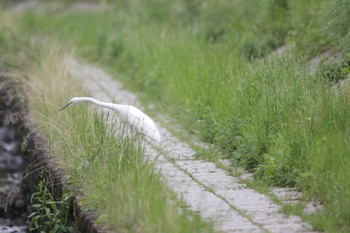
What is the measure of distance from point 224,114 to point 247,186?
7.26ft

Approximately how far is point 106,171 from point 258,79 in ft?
9.31

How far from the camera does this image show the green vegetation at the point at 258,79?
6664 mm

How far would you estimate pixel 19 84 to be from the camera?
12492 millimetres

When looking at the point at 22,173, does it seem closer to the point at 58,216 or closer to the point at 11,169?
the point at 11,169

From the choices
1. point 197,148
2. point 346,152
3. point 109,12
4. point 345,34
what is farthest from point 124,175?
point 109,12

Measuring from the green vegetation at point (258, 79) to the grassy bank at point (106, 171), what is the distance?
3.91 feet

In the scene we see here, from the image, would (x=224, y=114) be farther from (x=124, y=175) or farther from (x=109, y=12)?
(x=109, y=12)

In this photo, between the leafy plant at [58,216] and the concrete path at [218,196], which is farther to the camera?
the leafy plant at [58,216]

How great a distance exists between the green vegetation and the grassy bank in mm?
1193

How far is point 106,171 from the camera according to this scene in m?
6.51

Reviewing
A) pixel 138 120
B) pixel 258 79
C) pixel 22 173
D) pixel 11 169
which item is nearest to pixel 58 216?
pixel 138 120

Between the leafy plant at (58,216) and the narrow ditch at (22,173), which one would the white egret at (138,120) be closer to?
the narrow ditch at (22,173)

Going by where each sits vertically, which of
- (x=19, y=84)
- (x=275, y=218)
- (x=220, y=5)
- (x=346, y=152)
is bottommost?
(x=275, y=218)

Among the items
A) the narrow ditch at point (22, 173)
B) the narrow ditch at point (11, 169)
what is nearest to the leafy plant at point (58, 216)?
the narrow ditch at point (22, 173)
